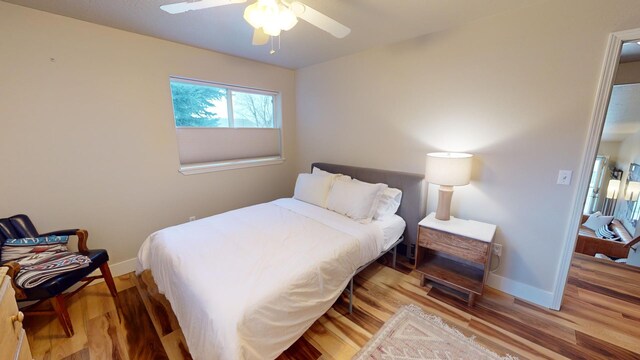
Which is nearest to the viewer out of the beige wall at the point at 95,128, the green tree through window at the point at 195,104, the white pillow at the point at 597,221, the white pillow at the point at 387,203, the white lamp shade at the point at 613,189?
the beige wall at the point at 95,128

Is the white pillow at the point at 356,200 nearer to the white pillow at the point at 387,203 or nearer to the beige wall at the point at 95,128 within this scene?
the white pillow at the point at 387,203

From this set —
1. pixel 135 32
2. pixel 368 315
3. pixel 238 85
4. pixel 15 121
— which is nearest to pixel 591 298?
pixel 368 315

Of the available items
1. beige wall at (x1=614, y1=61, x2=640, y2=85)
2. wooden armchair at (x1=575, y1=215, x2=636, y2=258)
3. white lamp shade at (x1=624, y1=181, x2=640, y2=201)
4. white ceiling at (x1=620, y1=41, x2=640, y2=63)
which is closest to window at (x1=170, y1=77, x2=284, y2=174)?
white ceiling at (x1=620, y1=41, x2=640, y2=63)

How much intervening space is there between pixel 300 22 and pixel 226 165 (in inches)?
74.7

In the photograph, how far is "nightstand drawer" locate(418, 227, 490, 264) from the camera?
6.24ft

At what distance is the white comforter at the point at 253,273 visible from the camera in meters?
1.21

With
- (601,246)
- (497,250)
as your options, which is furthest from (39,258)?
(601,246)

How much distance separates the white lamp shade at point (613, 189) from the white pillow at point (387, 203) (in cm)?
658

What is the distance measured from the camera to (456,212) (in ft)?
7.82

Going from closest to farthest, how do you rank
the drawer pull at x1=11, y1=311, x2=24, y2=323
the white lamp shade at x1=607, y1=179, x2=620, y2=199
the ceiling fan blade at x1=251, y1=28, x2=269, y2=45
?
the drawer pull at x1=11, y1=311, x2=24, y2=323 < the ceiling fan blade at x1=251, y1=28, x2=269, y2=45 < the white lamp shade at x1=607, y1=179, x2=620, y2=199

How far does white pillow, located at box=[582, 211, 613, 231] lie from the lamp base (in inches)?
223

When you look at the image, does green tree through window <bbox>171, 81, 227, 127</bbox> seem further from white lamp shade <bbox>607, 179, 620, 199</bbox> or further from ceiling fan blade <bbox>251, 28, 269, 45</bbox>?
white lamp shade <bbox>607, 179, 620, 199</bbox>

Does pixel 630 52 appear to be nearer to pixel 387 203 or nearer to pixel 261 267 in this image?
pixel 387 203

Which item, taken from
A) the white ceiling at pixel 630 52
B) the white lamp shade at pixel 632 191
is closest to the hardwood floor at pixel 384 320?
the white ceiling at pixel 630 52
